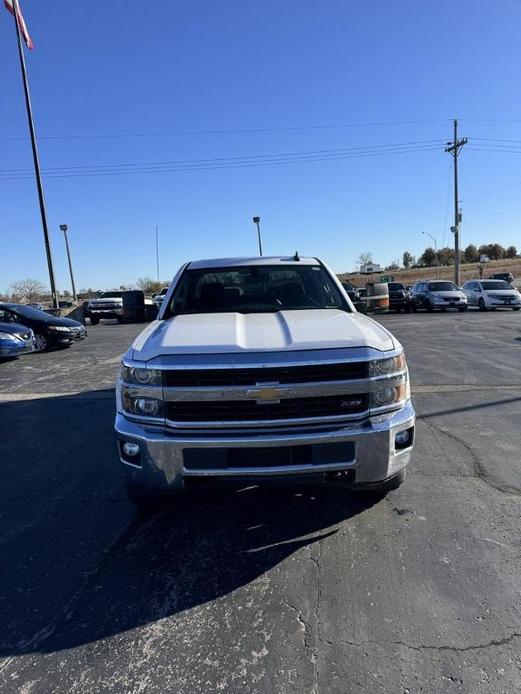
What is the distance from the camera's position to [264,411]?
10.0ft

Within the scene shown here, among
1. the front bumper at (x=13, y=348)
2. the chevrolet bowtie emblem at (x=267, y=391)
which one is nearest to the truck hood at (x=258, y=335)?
the chevrolet bowtie emblem at (x=267, y=391)

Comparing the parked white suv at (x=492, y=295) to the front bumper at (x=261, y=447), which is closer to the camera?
the front bumper at (x=261, y=447)

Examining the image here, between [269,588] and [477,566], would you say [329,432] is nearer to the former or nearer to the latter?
[269,588]

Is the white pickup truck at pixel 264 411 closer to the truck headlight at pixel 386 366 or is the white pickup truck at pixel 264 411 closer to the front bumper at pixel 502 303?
the truck headlight at pixel 386 366

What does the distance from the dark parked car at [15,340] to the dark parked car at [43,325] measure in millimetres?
1040

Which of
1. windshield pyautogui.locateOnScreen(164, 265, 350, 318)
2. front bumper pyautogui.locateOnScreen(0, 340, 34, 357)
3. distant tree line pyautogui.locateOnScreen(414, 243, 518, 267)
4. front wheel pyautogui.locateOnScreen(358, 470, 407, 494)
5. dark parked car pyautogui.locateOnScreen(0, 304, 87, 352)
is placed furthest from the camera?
distant tree line pyautogui.locateOnScreen(414, 243, 518, 267)

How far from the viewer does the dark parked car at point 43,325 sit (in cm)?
1444

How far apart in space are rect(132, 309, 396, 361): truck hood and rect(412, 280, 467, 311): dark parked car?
78.8ft

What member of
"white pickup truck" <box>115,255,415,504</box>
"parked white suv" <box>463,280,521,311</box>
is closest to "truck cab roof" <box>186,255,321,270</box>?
"white pickup truck" <box>115,255,415,504</box>

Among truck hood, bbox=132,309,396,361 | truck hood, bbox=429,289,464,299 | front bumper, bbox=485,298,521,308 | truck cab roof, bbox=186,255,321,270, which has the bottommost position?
front bumper, bbox=485,298,521,308

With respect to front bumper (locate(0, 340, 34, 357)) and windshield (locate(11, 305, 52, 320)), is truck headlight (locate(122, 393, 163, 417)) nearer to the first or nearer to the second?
front bumper (locate(0, 340, 34, 357))

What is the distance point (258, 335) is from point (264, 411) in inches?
22.3

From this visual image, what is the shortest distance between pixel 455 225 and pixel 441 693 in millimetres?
42376

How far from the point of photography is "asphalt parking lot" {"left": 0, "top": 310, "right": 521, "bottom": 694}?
2.23 meters
